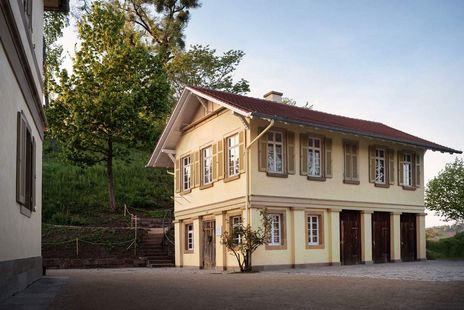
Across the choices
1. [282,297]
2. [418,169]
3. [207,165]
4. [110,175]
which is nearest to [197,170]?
[207,165]

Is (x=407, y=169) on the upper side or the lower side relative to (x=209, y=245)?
upper

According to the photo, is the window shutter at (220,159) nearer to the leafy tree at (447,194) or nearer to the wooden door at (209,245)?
the wooden door at (209,245)

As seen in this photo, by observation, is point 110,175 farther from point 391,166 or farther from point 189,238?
point 391,166

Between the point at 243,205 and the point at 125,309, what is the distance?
43.3 ft

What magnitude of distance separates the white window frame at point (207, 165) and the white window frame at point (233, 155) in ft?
5.64

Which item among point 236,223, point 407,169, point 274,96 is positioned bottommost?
point 236,223

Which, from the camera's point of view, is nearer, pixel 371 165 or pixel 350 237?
pixel 350 237

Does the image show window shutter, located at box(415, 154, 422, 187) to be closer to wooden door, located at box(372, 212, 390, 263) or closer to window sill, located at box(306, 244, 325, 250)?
wooden door, located at box(372, 212, 390, 263)

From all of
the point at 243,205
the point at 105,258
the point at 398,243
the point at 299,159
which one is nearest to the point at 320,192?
the point at 299,159

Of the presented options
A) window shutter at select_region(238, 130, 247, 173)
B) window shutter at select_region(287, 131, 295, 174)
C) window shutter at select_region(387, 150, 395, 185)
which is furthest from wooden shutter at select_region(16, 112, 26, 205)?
window shutter at select_region(387, 150, 395, 185)

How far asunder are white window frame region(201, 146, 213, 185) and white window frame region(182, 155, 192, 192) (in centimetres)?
156

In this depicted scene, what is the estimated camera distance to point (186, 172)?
27984 millimetres

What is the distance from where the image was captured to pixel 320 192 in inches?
912

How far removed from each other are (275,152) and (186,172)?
6.85 metres
